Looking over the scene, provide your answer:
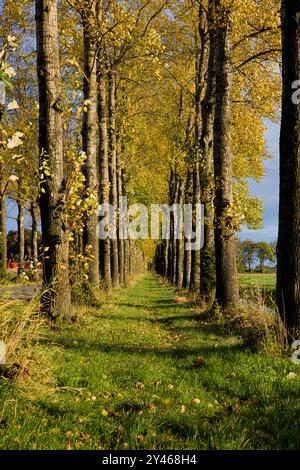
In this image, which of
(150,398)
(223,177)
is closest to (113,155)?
(223,177)

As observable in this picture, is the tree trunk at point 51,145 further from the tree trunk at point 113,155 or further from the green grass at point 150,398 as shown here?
the tree trunk at point 113,155

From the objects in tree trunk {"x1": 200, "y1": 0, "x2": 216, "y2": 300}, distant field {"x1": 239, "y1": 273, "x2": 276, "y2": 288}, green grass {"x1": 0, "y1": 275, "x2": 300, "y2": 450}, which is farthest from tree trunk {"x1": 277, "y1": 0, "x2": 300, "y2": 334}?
tree trunk {"x1": 200, "y1": 0, "x2": 216, "y2": 300}

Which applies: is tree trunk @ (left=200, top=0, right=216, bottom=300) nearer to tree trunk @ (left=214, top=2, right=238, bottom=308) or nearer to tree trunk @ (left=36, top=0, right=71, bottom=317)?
tree trunk @ (left=214, top=2, right=238, bottom=308)

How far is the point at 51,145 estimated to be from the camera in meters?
8.88

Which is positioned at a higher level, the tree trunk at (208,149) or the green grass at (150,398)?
the tree trunk at (208,149)

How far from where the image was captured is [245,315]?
9.99 meters

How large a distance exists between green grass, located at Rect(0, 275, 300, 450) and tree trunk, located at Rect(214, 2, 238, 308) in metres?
3.04

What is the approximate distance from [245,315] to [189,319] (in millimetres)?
2432

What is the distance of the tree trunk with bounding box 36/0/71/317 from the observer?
28.6 ft

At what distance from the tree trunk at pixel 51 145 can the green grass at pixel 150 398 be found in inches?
51.9

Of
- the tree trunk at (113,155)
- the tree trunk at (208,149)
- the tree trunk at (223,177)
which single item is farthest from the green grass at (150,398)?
the tree trunk at (113,155)

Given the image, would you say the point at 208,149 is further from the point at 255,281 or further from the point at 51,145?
the point at 51,145

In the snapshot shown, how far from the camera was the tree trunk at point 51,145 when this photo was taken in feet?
28.6
